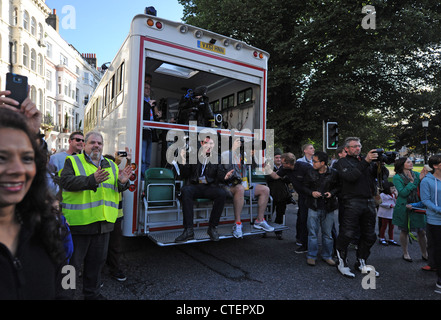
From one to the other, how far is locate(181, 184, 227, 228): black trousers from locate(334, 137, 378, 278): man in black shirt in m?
1.79

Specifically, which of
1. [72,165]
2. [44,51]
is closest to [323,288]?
[72,165]

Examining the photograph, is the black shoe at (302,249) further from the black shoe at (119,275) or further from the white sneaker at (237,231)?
the black shoe at (119,275)

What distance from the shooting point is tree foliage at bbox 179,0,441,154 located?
11.6 metres

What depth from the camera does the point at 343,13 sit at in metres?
11.4

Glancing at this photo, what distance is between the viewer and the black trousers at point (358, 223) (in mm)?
4031

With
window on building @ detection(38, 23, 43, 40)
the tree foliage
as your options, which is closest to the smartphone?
the tree foliage

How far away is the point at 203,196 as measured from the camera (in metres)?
4.35

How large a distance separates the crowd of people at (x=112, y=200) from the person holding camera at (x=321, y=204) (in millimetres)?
16

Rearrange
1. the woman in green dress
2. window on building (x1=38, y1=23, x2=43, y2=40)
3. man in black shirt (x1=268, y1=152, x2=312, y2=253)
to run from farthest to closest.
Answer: window on building (x1=38, y1=23, x2=43, y2=40)
man in black shirt (x1=268, y1=152, x2=312, y2=253)
the woman in green dress

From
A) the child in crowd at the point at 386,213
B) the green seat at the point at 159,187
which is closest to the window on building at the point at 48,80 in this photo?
the green seat at the point at 159,187

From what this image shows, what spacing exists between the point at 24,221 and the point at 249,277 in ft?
10.6

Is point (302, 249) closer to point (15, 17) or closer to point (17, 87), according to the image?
point (17, 87)

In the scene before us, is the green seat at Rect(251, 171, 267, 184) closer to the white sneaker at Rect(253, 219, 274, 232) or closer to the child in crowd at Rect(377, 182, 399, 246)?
the white sneaker at Rect(253, 219, 274, 232)
